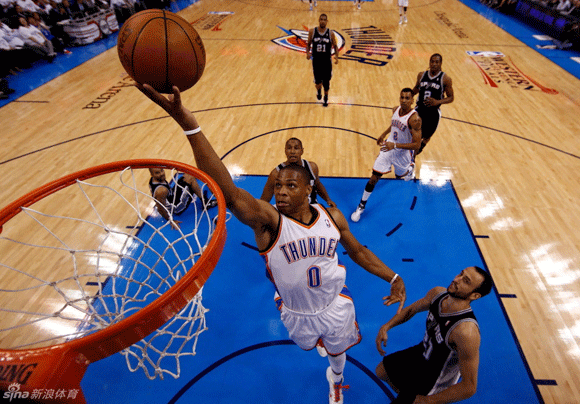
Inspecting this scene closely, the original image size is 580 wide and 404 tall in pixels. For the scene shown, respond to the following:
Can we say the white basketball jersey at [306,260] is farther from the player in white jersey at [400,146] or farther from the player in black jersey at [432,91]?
the player in black jersey at [432,91]

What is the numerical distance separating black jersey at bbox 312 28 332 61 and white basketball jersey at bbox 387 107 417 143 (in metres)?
2.96

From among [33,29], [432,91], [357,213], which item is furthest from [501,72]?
[33,29]

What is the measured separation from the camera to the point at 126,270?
12.0 ft

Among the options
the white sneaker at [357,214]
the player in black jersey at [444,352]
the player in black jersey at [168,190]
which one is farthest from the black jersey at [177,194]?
the player in black jersey at [444,352]

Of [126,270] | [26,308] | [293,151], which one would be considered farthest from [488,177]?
[26,308]

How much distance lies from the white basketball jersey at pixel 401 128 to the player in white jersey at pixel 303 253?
7.61 feet

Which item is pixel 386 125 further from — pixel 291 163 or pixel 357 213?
pixel 291 163

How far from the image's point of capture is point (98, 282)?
2.25 m

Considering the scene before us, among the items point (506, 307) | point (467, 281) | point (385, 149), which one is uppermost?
point (467, 281)

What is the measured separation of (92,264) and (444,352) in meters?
3.70

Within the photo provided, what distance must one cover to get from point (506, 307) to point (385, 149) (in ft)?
6.88

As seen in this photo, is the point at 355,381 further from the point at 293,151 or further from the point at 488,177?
the point at 488,177

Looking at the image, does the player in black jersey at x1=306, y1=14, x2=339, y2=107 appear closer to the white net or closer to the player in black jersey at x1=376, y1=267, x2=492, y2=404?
the white net

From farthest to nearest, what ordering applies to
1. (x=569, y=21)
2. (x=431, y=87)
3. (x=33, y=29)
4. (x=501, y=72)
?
(x=569, y=21) → (x=33, y=29) → (x=501, y=72) → (x=431, y=87)
